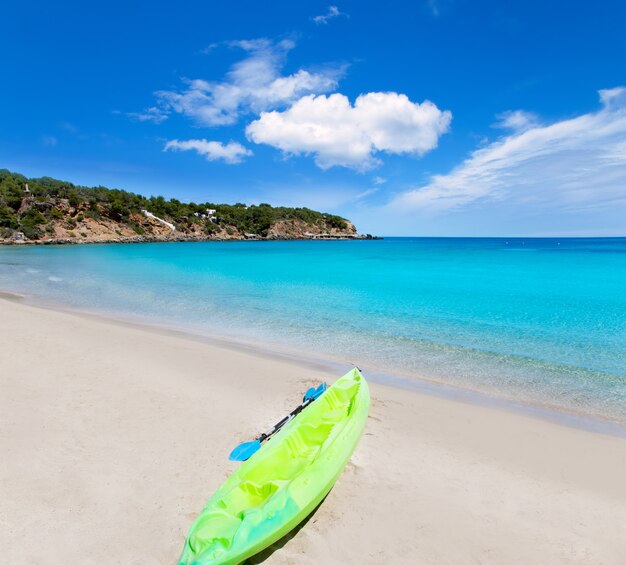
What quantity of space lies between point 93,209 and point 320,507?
84640 millimetres

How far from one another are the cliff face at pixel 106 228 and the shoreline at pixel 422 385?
2530 inches

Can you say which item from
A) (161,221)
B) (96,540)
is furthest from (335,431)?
(161,221)

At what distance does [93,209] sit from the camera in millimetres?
73062

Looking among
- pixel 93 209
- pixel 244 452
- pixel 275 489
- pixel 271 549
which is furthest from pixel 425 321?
pixel 93 209

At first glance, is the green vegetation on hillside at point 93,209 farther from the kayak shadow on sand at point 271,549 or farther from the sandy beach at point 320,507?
the kayak shadow on sand at point 271,549

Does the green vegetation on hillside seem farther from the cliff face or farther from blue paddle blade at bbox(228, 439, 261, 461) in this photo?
blue paddle blade at bbox(228, 439, 261, 461)

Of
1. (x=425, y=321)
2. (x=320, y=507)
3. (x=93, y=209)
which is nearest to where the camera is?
(x=320, y=507)

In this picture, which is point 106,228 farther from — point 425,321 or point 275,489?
point 275,489

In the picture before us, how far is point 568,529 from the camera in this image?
3512mm

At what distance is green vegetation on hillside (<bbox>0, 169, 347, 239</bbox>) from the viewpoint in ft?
206

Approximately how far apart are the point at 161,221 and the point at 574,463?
91.5 metres

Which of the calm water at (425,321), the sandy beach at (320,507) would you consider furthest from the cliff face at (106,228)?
the sandy beach at (320,507)

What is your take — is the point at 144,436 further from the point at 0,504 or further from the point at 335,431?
the point at 335,431

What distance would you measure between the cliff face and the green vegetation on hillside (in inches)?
6.4
